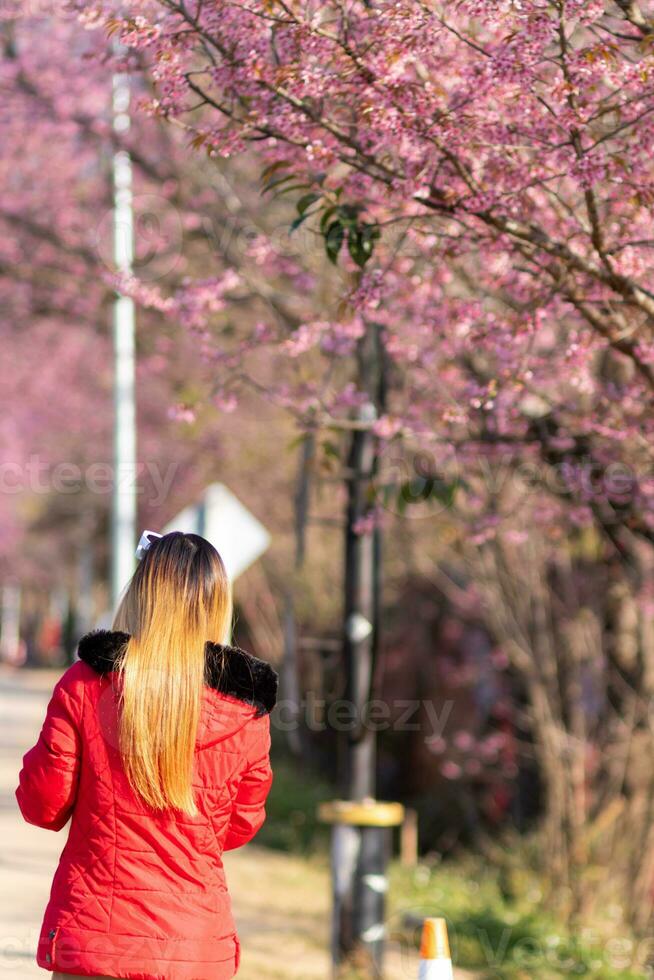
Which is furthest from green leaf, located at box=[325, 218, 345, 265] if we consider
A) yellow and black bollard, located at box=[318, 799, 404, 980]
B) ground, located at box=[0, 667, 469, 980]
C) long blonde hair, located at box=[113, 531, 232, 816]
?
ground, located at box=[0, 667, 469, 980]

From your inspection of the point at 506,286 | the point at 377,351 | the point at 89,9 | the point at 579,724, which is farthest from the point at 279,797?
the point at 89,9

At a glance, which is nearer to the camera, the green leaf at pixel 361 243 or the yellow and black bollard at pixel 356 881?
the green leaf at pixel 361 243

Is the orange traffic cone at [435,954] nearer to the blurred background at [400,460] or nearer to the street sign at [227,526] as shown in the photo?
the blurred background at [400,460]

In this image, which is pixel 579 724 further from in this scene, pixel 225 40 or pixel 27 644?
pixel 27 644

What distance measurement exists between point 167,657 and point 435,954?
4.45 feet

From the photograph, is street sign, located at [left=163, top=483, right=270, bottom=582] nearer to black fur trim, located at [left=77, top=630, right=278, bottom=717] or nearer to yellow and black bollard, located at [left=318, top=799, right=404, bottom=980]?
yellow and black bollard, located at [left=318, top=799, right=404, bottom=980]

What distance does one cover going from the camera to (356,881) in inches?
289

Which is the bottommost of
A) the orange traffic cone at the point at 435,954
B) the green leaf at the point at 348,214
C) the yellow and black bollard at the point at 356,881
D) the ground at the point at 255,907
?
the ground at the point at 255,907

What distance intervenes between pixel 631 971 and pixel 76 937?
19.2ft

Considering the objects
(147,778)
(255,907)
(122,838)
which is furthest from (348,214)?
(255,907)

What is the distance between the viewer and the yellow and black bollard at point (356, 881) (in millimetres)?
7285

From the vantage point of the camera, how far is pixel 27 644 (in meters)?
58.5

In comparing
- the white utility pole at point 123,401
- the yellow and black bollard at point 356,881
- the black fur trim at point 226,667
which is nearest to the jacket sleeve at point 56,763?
the black fur trim at point 226,667

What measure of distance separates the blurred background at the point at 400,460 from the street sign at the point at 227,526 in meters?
0.02
